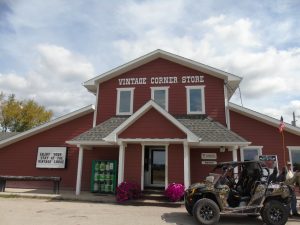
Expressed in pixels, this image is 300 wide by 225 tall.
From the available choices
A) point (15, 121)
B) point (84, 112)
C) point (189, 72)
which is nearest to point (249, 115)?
point (189, 72)

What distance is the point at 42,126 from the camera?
17516 millimetres

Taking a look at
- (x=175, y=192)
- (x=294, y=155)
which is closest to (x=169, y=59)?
(x=175, y=192)

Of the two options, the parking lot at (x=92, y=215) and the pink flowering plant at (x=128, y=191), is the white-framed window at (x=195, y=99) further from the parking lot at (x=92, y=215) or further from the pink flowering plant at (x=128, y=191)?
the parking lot at (x=92, y=215)

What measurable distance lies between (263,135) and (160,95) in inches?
243

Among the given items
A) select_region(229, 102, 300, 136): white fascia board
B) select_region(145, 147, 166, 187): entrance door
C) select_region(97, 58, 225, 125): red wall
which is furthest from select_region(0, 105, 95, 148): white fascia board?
select_region(229, 102, 300, 136): white fascia board

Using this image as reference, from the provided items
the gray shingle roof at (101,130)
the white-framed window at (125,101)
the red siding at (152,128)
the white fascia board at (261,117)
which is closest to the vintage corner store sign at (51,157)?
the gray shingle roof at (101,130)

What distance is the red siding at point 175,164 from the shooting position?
43.8ft

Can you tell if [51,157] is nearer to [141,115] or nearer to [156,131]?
[141,115]

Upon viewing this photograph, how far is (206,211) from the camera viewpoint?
29.1 feet

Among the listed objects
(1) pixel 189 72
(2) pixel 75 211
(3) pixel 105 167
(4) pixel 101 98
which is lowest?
(2) pixel 75 211

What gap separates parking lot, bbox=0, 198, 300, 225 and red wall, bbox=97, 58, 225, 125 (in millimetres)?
6492

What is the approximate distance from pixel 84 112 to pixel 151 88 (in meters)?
4.33

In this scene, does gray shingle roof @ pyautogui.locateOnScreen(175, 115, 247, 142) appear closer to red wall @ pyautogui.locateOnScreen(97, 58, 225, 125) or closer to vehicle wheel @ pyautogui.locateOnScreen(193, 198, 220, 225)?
red wall @ pyautogui.locateOnScreen(97, 58, 225, 125)

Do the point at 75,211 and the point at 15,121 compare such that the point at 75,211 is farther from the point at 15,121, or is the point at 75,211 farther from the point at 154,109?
the point at 15,121
